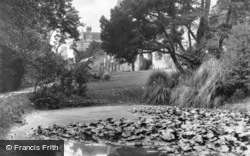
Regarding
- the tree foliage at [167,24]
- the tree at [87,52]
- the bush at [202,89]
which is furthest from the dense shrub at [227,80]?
the tree at [87,52]

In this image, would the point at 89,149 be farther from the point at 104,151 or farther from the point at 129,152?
the point at 129,152

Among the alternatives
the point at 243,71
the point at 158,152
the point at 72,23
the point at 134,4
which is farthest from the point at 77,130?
the point at 72,23

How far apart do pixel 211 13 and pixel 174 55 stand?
2648mm

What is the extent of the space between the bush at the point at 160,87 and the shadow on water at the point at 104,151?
8204mm

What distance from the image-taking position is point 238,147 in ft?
17.6

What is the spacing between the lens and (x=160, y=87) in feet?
47.4

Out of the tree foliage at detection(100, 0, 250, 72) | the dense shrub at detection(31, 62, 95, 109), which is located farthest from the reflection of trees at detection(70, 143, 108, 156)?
the tree foliage at detection(100, 0, 250, 72)

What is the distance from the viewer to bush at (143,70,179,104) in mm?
14202

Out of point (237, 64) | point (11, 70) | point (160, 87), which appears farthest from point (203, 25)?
point (11, 70)

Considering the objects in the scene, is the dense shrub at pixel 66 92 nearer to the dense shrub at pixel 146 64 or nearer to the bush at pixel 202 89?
the bush at pixel 202 89

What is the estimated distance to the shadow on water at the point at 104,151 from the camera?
554 centimetres

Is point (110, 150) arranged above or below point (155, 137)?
below

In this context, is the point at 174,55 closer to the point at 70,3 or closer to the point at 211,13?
the point at 211,13

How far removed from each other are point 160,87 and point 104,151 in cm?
891
